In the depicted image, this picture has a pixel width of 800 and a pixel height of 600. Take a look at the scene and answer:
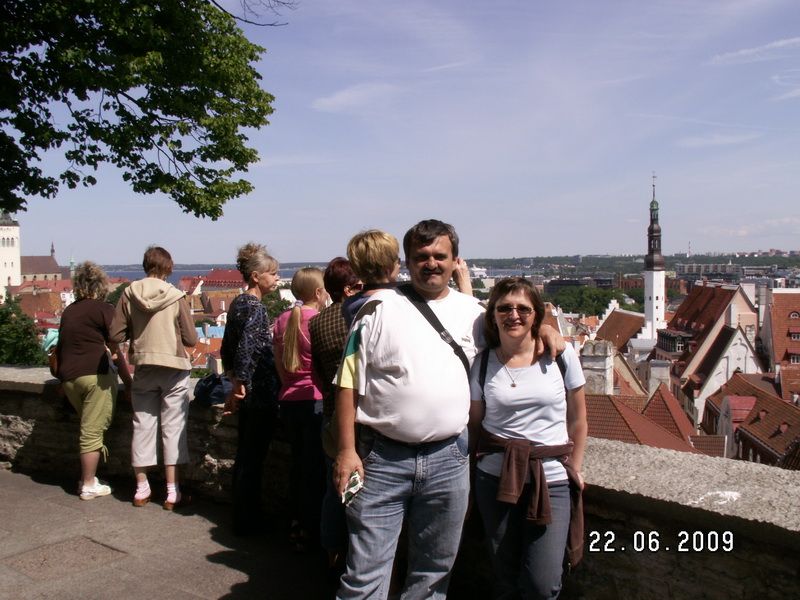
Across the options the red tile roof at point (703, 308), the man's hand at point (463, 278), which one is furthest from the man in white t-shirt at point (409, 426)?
the red tile roof at point (703, 308)

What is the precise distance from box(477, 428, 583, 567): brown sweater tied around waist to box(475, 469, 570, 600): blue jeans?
0.04m

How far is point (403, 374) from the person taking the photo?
7.50ft

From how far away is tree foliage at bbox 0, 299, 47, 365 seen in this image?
7270 mm

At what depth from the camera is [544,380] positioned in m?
2.42

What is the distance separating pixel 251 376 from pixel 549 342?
1.67 meters

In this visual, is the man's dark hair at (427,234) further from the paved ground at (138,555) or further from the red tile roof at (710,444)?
the red tile roof at (710,444)

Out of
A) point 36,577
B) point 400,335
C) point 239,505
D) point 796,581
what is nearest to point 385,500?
point 400,335

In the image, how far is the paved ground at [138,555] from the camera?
3.11 m

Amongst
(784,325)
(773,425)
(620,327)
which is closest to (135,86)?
(773,425)

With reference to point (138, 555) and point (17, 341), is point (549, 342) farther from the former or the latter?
point (17, 341)

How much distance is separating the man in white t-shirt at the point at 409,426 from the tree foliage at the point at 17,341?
5.93 metres

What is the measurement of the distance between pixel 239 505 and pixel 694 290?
207ft

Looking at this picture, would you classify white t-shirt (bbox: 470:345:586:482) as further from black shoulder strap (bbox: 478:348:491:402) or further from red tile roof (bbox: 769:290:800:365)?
red tile roof (bbox: 769:290:800:365)
